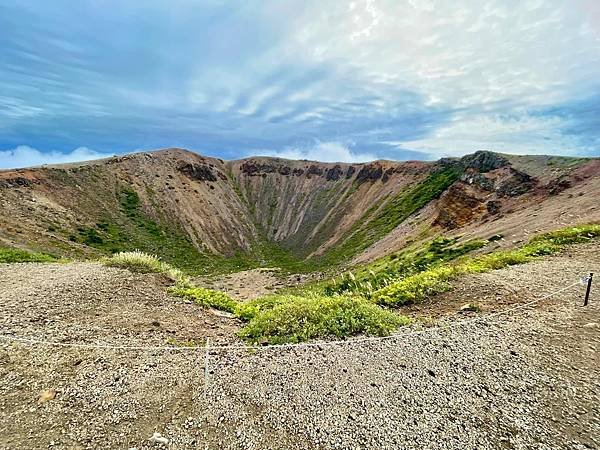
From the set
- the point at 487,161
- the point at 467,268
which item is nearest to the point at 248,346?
the point at 467,268

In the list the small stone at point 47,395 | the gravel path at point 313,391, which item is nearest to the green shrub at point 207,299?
the gravel path at point 313,391

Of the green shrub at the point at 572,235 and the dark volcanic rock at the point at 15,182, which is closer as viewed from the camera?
the green shrub at the point at 572,235

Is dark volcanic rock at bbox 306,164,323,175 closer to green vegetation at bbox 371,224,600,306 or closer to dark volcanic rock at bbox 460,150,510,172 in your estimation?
dark volcanic rock at bbox 460,150,510,172

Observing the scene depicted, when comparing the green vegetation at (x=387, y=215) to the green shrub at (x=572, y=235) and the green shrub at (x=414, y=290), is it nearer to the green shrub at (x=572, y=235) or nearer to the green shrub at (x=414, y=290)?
the green shrub at (x=572, y=235)

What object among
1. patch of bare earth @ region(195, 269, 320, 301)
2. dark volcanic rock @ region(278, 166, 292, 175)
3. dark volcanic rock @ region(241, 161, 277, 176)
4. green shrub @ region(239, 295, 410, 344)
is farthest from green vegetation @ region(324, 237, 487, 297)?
dark volcanic rock @ region(241, 161, 277, 176)

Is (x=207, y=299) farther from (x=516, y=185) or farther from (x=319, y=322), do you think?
(x=516, y=185)

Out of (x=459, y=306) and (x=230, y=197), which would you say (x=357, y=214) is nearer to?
(x=230, y=197)

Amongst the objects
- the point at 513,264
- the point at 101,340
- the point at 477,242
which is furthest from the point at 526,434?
the point at 477,242
